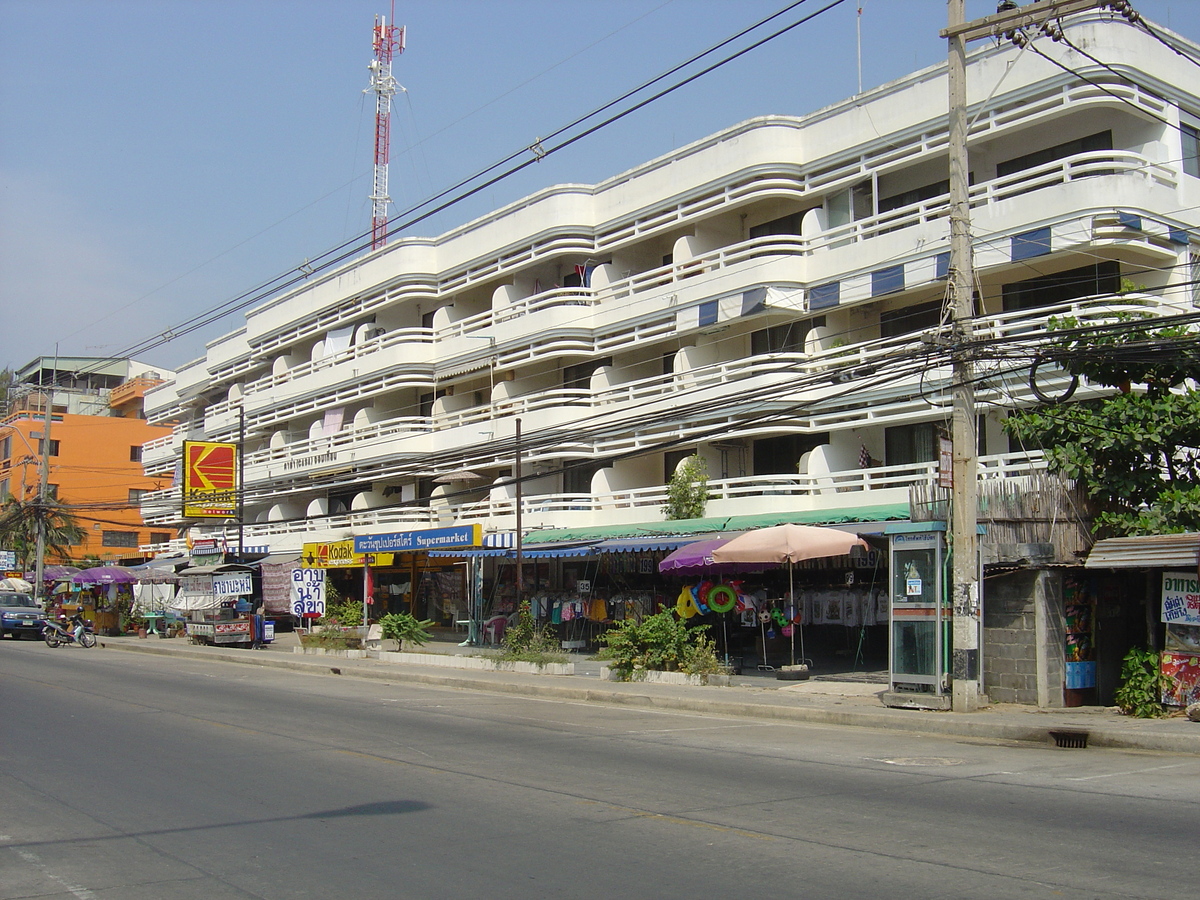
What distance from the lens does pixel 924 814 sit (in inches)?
354

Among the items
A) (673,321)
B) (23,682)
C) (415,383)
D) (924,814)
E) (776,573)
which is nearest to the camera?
(924,814)

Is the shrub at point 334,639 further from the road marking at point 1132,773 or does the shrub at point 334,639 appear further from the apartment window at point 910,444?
the road marking at point 1132,773

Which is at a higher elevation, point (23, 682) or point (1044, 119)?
point (1044, 119)

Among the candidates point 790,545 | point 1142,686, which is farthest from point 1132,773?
point 790,545

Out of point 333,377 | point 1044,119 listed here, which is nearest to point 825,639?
point 1044,119

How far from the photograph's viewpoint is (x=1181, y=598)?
14852mm

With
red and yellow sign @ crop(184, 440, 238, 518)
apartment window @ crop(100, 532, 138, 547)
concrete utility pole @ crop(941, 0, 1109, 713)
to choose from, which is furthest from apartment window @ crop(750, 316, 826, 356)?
apartment window @ crop(100, 532, 138, 547)

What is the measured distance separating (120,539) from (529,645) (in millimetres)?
60901

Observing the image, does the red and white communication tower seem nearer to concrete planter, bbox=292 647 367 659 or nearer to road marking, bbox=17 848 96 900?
concrete planter, bbox=292 647 367 659

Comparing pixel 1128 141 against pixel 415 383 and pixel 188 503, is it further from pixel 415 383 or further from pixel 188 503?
pixel 188 503

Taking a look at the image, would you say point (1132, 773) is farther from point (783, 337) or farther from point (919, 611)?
point (783, 337)

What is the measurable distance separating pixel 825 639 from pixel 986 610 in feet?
33.8

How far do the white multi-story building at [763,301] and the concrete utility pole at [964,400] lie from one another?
730 millimetres

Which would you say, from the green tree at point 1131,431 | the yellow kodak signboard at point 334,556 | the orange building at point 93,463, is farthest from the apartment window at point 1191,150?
the orange building at point 93,463
